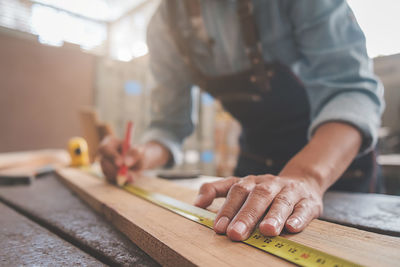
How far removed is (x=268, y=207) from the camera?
553mm

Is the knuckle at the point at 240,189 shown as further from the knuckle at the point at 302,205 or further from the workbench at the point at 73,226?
the workbench at the point at 73,226

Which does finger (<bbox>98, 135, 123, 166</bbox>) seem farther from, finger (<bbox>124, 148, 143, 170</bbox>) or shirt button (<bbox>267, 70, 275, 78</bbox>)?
shirt button (<bbox>267, 70, 275, 78</bbox>)

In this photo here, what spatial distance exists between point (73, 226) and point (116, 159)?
48 centimetres

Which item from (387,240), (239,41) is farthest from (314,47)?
(387,240)

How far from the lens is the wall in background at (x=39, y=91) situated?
11.4 ft

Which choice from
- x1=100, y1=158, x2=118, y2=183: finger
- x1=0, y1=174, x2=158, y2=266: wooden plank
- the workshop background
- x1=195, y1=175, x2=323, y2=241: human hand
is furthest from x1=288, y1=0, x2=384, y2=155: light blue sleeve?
the workshop background

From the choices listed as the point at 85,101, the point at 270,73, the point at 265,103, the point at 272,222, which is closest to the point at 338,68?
the point at 270,73


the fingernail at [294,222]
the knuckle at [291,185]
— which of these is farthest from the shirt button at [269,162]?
the fingernail at [294,222]

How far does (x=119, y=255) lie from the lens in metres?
0.49

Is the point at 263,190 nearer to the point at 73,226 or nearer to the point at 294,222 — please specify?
the point at 294,222

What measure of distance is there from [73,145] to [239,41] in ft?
3.85

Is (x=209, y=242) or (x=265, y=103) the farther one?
(x=265, y=103)

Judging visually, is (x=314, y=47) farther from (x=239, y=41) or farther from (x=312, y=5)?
(x=239, y=41)

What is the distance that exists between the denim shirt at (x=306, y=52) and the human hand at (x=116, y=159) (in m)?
0.28
